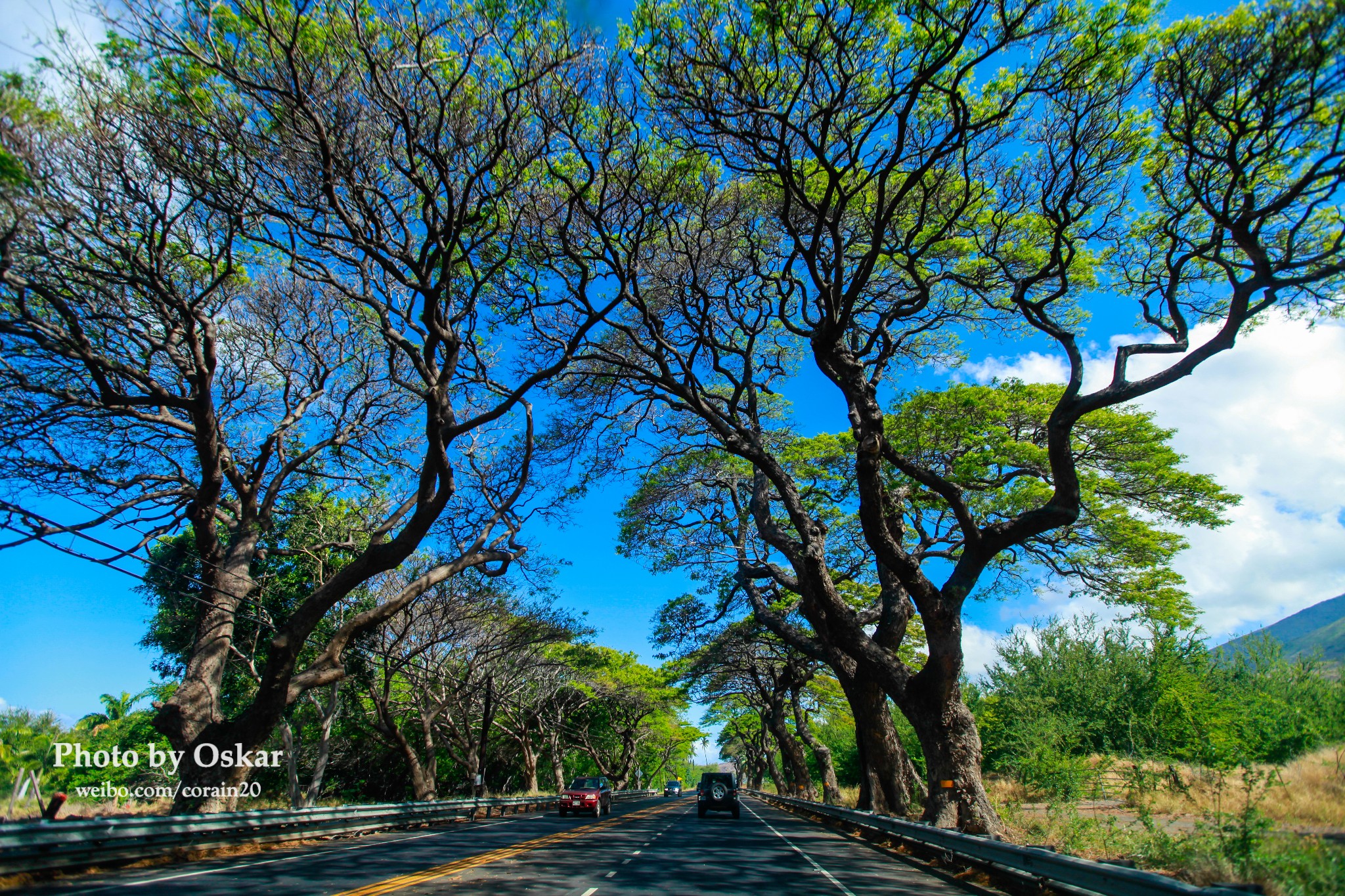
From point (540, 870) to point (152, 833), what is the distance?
5.42 meters

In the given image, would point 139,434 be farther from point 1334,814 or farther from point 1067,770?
point 1067,770

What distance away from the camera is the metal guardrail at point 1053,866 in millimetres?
5299

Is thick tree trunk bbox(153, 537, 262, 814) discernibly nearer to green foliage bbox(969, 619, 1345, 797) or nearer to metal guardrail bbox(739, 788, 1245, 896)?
metal guardrail bbox(739, 788, 1245, 896)

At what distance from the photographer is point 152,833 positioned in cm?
995

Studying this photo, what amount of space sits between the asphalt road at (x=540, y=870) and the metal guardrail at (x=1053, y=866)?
559 mm

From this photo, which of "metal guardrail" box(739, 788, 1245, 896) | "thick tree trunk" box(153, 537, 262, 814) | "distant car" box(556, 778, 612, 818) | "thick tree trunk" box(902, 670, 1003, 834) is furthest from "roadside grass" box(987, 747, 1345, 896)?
"distant car" box(556, 778, 612, 818)

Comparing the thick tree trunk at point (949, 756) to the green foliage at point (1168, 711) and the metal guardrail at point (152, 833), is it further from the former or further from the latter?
the metal guardrail at point (152, 833)

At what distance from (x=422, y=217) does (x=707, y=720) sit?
155 feet

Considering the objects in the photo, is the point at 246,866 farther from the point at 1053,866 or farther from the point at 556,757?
the point at 556,757

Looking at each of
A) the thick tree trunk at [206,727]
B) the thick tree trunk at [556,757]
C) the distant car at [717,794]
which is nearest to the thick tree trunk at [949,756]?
the thick tree trunk at [206,727]

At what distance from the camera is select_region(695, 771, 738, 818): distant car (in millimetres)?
28969

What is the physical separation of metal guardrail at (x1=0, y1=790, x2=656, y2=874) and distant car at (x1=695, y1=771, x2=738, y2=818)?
1496 cm

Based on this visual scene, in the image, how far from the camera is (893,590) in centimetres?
1670

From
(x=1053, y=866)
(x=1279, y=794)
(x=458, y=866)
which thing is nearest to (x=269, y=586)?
(x=458, y=866)
